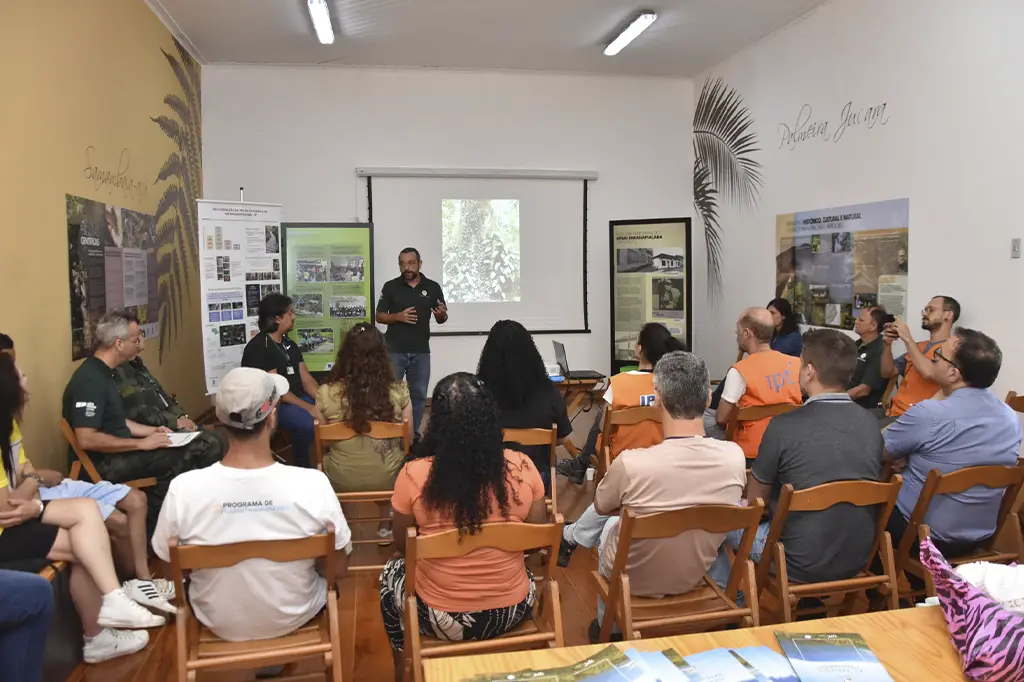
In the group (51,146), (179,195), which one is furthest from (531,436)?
(179,195)

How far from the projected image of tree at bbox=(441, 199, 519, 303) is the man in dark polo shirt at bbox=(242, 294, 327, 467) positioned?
109 inches

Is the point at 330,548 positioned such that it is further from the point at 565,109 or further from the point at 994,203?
the point at 565,109

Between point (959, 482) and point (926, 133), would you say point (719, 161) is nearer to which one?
point (926, 133)

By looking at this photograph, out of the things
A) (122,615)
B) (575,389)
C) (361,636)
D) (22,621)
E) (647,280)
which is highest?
(647,280)

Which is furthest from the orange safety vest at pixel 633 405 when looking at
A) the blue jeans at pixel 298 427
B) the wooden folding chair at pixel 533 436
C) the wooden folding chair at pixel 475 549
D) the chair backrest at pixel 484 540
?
the blue jeans at pixel 298 427

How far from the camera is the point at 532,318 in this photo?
26.0 feet

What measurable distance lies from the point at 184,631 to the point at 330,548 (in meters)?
0.43

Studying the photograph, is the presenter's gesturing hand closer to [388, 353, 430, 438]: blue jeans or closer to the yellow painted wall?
[388, 353, 430, 438]: blue jeans

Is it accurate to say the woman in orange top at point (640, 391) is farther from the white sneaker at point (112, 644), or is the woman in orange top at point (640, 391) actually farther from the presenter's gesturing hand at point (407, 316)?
the presenter's gesturing hand at point (407, 316)

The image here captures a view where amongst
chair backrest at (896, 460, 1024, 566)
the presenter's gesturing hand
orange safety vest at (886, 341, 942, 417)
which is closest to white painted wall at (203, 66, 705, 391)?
the presenter's gesturing hand

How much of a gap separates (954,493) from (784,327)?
11.1ft

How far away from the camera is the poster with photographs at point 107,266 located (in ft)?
13.6

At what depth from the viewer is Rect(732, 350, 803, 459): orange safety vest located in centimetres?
352

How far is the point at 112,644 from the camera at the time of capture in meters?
2.81
